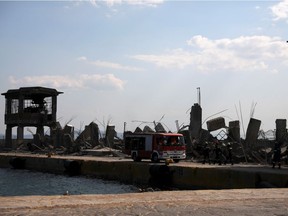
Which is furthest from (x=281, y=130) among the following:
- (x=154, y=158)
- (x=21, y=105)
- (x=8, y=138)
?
(x=8, y=138)

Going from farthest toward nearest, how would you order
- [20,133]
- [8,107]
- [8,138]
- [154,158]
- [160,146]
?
1. [8,138]
2. [8,107]
3. [20,133]
4. [154,158]
5. [160,146]

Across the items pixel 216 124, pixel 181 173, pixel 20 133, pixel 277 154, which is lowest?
pixel 181 173

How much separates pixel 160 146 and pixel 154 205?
21627 millimetres

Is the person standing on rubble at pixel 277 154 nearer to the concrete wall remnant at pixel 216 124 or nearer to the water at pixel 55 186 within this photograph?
the water at pixel 55 186

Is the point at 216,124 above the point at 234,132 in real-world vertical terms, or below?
above

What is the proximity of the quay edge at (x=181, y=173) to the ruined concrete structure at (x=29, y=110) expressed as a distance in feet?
51.0

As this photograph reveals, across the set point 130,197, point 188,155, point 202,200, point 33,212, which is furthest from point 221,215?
point 188,155

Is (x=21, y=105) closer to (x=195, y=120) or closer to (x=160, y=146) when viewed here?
(x=195, y=120)

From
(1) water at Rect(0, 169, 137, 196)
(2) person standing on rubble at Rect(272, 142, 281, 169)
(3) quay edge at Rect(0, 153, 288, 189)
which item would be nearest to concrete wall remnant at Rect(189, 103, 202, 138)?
(3) quay edge at Rect(0, 153, 288, 189)

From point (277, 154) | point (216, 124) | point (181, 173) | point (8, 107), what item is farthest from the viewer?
point (8, 107)

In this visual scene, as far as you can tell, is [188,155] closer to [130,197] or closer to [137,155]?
[137,155]

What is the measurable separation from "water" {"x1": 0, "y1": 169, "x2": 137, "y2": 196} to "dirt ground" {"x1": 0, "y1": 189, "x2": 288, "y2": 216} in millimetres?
15536

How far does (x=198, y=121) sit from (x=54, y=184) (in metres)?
13.7

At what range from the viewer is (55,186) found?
29.3 m
